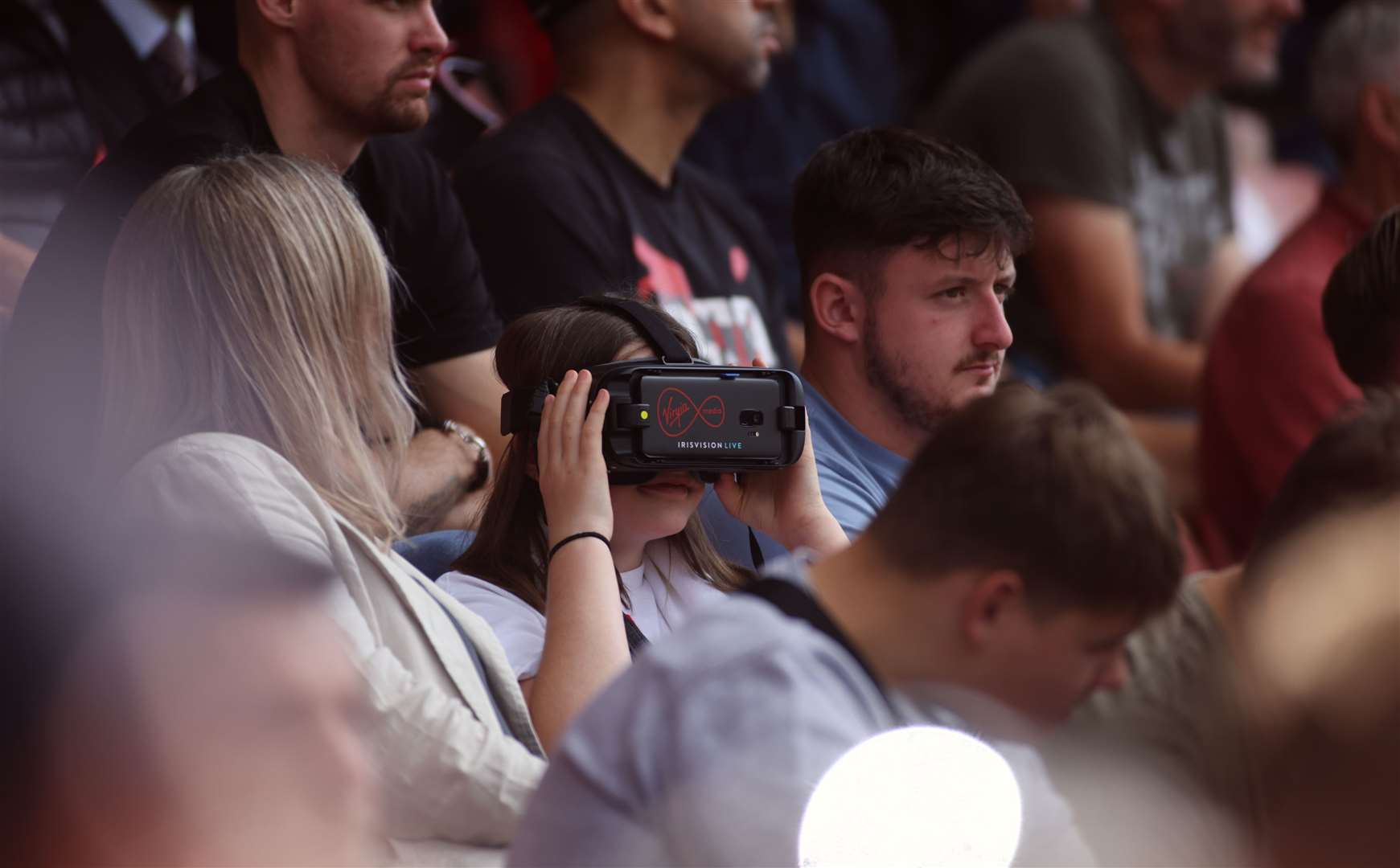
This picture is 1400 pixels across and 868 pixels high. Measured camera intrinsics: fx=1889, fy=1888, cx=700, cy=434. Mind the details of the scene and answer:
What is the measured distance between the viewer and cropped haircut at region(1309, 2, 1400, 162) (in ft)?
11.8

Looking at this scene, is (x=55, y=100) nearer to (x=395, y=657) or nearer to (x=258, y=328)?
(x=258, y=328)

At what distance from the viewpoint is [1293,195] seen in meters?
5.17

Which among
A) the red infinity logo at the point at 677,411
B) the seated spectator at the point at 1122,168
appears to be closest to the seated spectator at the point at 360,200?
the red infinity logo at the point at 677,411

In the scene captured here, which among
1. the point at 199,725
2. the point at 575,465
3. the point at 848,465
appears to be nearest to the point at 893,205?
the point at 848,465

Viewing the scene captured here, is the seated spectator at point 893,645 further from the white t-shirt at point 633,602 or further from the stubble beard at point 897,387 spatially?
the stubble beard at point 897,387

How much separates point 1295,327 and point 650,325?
166 cm

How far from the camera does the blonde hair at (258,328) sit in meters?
1.80

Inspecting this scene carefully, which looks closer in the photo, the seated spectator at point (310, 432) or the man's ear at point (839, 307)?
the seated spectator at point (310, 432)

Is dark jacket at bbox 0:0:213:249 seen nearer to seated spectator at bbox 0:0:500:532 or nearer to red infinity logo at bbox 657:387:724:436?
seated spectator at bbox 0:0:500:532

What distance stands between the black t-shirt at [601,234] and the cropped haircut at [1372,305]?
33.6 inches

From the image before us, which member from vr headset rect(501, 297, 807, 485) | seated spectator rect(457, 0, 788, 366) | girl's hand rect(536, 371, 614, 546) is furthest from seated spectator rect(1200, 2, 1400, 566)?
girl's hand rect(536, 371, 614, 546)

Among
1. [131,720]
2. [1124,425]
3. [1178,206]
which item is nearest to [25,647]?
[131,720]

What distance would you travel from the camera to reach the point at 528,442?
201cm

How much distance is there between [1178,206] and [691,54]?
5.22 feet
